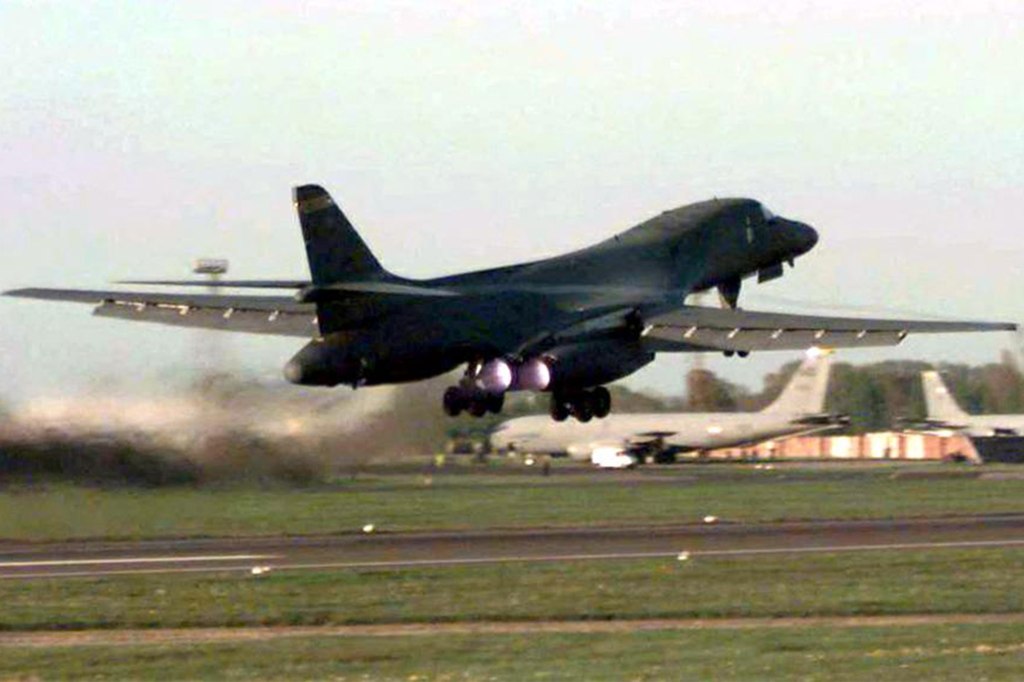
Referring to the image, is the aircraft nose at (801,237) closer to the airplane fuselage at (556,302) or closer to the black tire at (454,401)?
the airplane fuselage at (556,302)

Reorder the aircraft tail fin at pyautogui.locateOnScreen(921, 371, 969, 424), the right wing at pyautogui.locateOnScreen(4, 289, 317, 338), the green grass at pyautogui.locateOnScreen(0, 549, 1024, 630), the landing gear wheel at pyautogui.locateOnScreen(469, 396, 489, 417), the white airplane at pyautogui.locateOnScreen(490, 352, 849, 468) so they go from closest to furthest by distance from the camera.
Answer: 1. the green grass at pyautogui.locateOnScreen(0, 549, 1024, 630)
2. the landing gear wheel at pyautogui.locateOnScreen(469, 396, 489, 417)
3. the right wing at pyautogui.locateOnScreen(4, 289, 317, 338)
4. the white airplane at pyautogui.locateOnScreen(490, 352, 849, 468)
5. the aircraft tail fin at pyautogui.locateOnScreen(921, 371, 969, 424)

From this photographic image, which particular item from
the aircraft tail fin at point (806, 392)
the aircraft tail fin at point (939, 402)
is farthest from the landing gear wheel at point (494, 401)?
the aircraft tail fin at point (939, 402)

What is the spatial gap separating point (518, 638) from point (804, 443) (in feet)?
320

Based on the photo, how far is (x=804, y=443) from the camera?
408ft

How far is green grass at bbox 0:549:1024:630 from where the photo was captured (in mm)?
31688

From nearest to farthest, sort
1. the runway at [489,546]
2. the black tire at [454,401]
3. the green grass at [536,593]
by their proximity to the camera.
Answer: the green grass at [536,593] < the runway at [489,546] < the black tire at [454,401]

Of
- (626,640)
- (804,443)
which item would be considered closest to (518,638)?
(626,640)

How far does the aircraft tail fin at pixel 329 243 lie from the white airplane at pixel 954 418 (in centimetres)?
6487

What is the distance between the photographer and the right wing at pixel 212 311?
4253 centimetres

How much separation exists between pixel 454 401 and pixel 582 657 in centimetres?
1566

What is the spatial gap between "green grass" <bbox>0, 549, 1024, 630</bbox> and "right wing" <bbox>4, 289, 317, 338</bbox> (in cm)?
687

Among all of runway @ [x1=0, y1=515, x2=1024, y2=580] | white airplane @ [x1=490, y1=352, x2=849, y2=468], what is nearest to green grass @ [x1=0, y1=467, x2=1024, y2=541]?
runway @ [x1=0, y1=515, x2=1024, y2=580]

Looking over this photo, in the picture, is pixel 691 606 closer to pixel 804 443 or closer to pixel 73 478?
pixel 73 478

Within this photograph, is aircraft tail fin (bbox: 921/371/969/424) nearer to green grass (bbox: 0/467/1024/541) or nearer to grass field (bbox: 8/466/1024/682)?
green grass (bbox: 0/467/1024/541)
